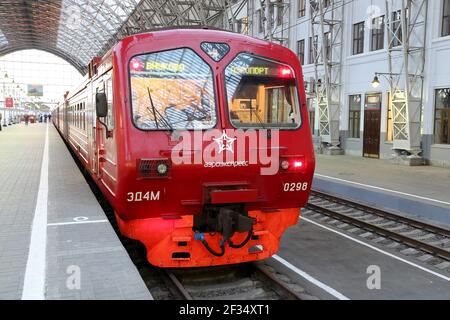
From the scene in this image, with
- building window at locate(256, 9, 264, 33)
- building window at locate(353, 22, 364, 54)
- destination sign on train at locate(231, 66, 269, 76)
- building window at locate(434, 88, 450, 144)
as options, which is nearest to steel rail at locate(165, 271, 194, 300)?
destination sign on train at locate(231, 66, 269, 76)

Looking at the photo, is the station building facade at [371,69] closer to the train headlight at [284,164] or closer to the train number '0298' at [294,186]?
the train number '0298' at [294,186]

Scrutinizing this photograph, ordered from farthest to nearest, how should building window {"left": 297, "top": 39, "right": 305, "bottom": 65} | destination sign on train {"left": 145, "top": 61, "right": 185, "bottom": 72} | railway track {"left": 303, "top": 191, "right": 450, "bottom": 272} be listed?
building window {"left": 297, "top": 39, "right": 305, "bottom": 65} < railway track {"left": 303, "top": 191, "right": 450, "bottom": 272} < destination sign on train {"left": 145, "top": 61, "right": 185, "bottom": 72}

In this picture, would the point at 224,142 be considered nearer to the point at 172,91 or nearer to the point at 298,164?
the point at 172,91

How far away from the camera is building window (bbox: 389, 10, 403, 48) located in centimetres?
2007

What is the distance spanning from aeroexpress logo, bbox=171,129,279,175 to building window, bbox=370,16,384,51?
18.3m

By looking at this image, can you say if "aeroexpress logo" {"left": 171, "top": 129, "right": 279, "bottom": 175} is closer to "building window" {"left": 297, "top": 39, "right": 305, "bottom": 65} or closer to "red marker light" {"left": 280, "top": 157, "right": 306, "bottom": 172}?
"red marker light" {"left": 280, "top": 157, "right": 306, "bottom": 172}

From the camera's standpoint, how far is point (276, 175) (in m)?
5.79

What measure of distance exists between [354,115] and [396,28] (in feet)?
16.6

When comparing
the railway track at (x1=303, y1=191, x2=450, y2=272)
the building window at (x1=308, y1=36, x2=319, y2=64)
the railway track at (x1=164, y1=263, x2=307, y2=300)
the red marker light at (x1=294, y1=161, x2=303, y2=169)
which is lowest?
the railway track at (x1=303, y1=191, x2=450, y2=272)

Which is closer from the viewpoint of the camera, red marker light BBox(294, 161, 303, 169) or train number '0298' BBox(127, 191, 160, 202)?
train number '0298' BBox(127, 191, 160, 202)

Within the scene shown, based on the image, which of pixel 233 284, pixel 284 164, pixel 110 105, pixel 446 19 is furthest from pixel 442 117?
pixel 110 105

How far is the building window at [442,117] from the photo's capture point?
1873 centimetres
